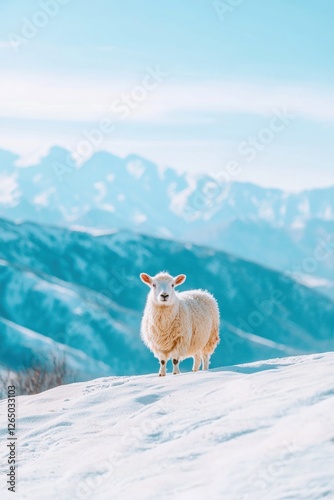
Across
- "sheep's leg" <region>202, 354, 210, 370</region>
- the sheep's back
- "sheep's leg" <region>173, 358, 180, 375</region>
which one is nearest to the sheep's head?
the sheep's back

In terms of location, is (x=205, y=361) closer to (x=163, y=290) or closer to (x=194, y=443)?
(x=163, y=290)

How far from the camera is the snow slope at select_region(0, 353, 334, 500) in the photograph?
793 centimetres

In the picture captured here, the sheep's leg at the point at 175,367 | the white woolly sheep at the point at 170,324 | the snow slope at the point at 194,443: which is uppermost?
the white woolly sheep at the point at 170,324

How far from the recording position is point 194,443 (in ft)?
29.6

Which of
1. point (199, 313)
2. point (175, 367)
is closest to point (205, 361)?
point (199, 313)

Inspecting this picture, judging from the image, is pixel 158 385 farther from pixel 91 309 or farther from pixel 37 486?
pixel 91 309

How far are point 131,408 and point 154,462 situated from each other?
2958mm

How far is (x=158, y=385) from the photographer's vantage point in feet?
42.5

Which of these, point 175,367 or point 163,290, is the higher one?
point 163,290

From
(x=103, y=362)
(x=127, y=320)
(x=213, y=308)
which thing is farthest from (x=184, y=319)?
(x=127, y=320)

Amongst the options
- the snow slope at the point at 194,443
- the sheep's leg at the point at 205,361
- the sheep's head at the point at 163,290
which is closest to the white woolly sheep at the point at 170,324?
the sheep's head at the point at 163,290

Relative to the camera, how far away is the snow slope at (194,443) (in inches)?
312

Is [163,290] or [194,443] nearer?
[194,443]

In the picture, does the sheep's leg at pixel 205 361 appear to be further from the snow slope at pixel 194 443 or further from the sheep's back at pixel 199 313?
the snow slope at pixel 194 443
